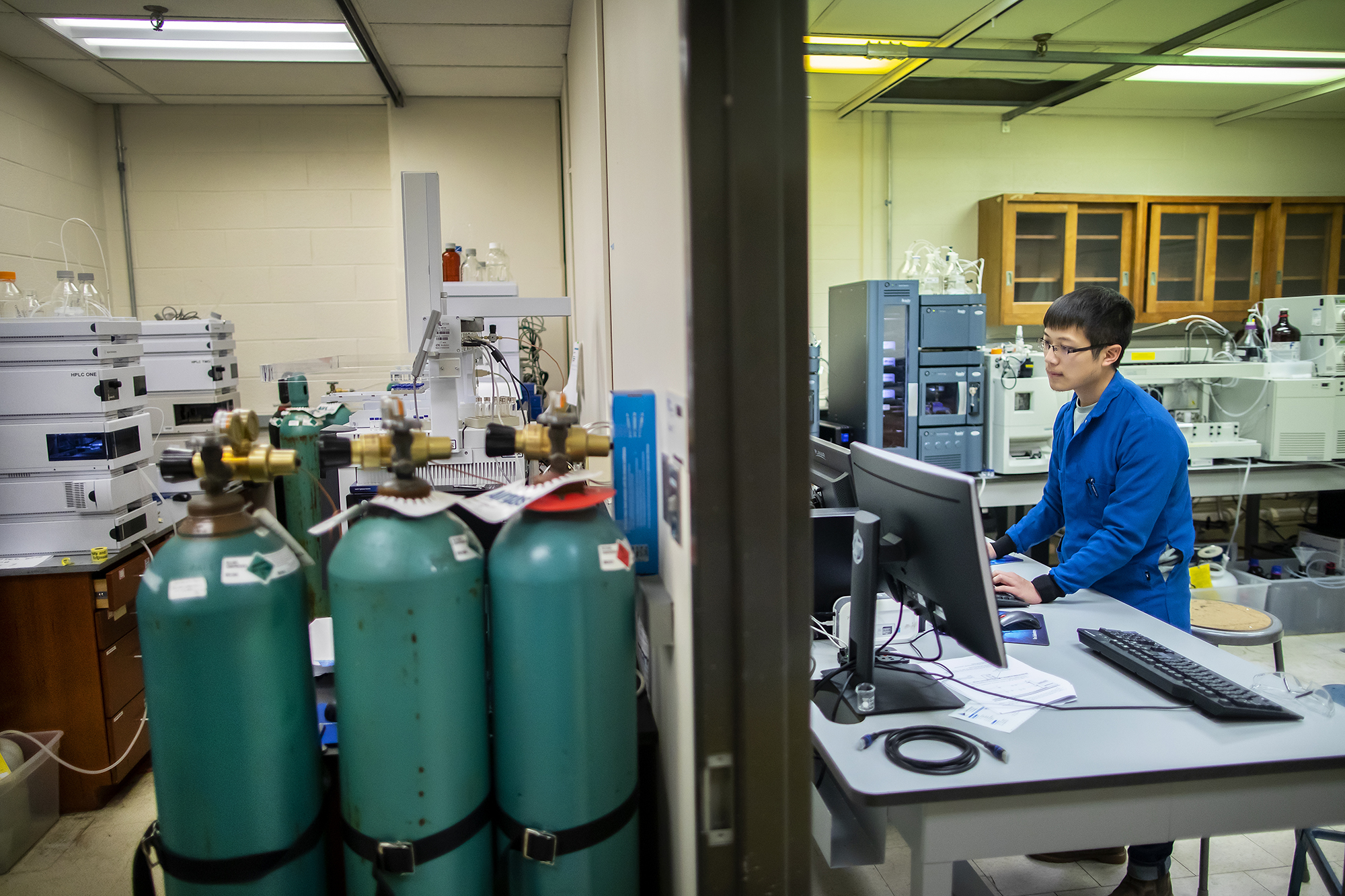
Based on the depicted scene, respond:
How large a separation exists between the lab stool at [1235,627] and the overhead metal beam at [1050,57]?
261cm

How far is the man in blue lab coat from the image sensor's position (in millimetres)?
1866

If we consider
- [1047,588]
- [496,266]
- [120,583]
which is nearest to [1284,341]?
[1047,588]

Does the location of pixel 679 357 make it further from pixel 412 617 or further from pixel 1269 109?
pixel 1269 109

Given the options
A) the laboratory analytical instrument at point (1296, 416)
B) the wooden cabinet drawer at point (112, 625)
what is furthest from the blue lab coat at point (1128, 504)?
the wooden cabinet drawer at point (112, 625)

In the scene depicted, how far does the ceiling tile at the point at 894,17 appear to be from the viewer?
3.28m

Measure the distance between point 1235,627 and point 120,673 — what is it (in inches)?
137

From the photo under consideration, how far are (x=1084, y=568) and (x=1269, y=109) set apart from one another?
462 centimetres

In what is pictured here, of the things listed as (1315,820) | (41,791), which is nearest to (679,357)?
(1315,820)

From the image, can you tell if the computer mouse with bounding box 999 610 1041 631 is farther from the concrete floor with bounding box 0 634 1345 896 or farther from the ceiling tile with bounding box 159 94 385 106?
the ceiling tile with bounding box 159 94 385 106

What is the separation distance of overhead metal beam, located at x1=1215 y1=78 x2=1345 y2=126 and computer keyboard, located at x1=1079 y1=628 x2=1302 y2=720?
4532mm

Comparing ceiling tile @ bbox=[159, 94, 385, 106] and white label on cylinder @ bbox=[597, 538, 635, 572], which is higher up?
ceiling tile @ bbox=[159, 94, 385, 106]

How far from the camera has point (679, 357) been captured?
102cm

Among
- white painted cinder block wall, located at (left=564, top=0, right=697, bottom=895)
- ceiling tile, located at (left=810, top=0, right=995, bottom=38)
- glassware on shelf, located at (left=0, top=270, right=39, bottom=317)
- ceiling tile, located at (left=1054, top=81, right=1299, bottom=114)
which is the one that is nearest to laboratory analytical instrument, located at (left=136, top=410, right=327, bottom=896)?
white painted cinder block wall, located at (left=564, top=0, right=697, bottom=895)

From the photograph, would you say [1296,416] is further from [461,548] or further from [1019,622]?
[461,548]
